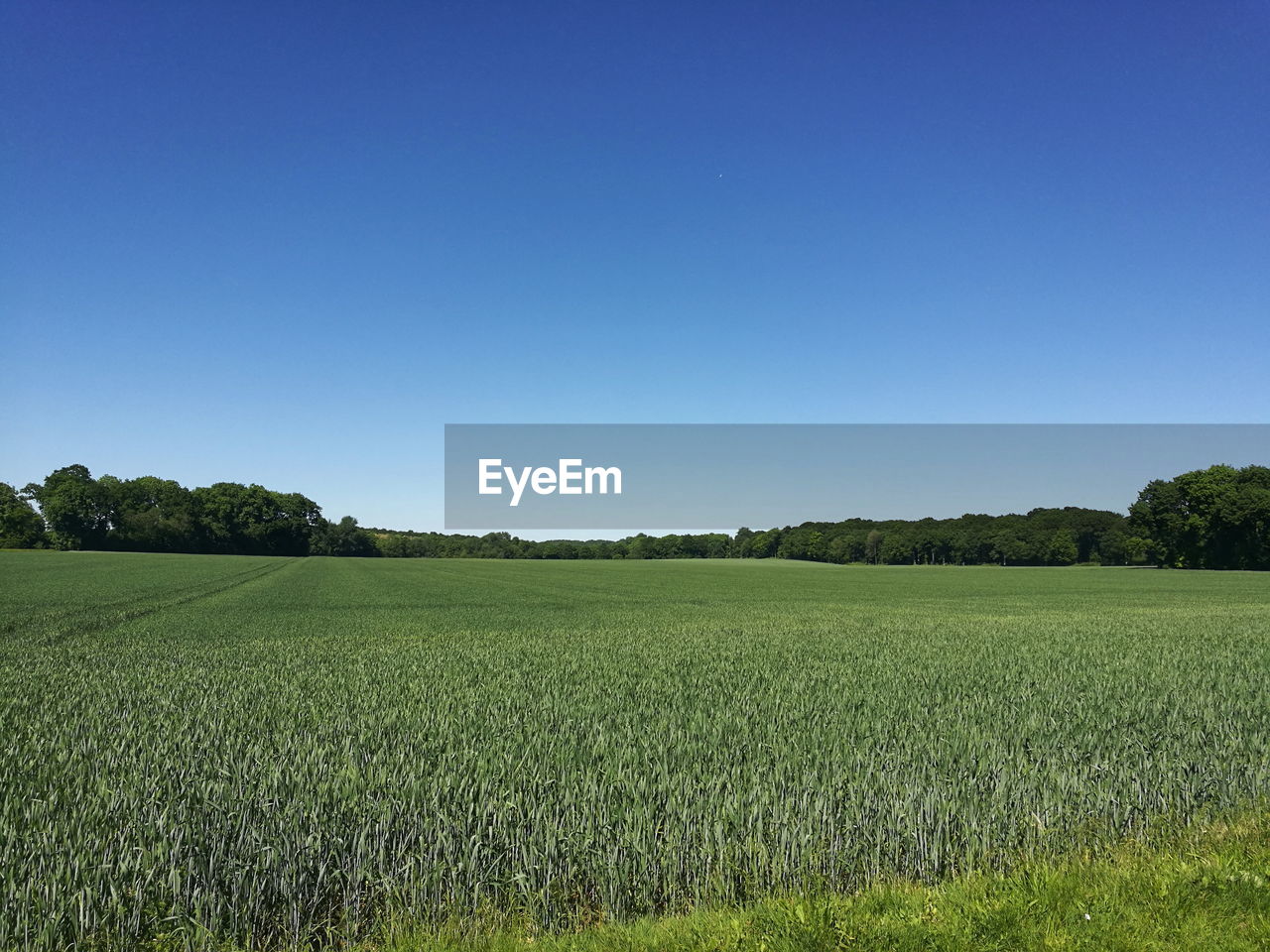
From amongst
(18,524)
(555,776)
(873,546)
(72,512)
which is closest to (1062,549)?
(873,546)

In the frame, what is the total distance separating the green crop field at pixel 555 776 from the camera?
16.3ft

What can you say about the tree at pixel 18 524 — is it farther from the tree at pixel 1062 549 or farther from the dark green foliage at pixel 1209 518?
the tree at pixel 1062 549

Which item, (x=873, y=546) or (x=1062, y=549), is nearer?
(x=1062, y=549)

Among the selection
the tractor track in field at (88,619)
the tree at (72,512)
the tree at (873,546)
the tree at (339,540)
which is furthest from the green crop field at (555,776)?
the tree at (339,540)

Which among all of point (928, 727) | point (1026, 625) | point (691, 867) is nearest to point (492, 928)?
point (691, 867)

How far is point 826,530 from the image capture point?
19912 cm

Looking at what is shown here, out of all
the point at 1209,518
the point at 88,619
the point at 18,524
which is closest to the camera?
the point at 88,619

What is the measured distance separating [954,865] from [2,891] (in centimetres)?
678

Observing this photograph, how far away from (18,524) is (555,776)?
173 metres

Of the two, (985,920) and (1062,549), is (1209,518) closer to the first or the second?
(1062,549)

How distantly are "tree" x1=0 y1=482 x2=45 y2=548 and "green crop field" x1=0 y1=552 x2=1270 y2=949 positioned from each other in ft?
509

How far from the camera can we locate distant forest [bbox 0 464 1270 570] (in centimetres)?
10112

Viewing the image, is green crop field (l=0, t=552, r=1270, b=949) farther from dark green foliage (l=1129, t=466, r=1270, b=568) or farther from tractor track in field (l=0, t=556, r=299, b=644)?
dark green foliage (l=1129, t=466, r=1270, b=568)

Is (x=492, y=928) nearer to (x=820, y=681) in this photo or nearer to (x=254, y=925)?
(x=254, y=925)
